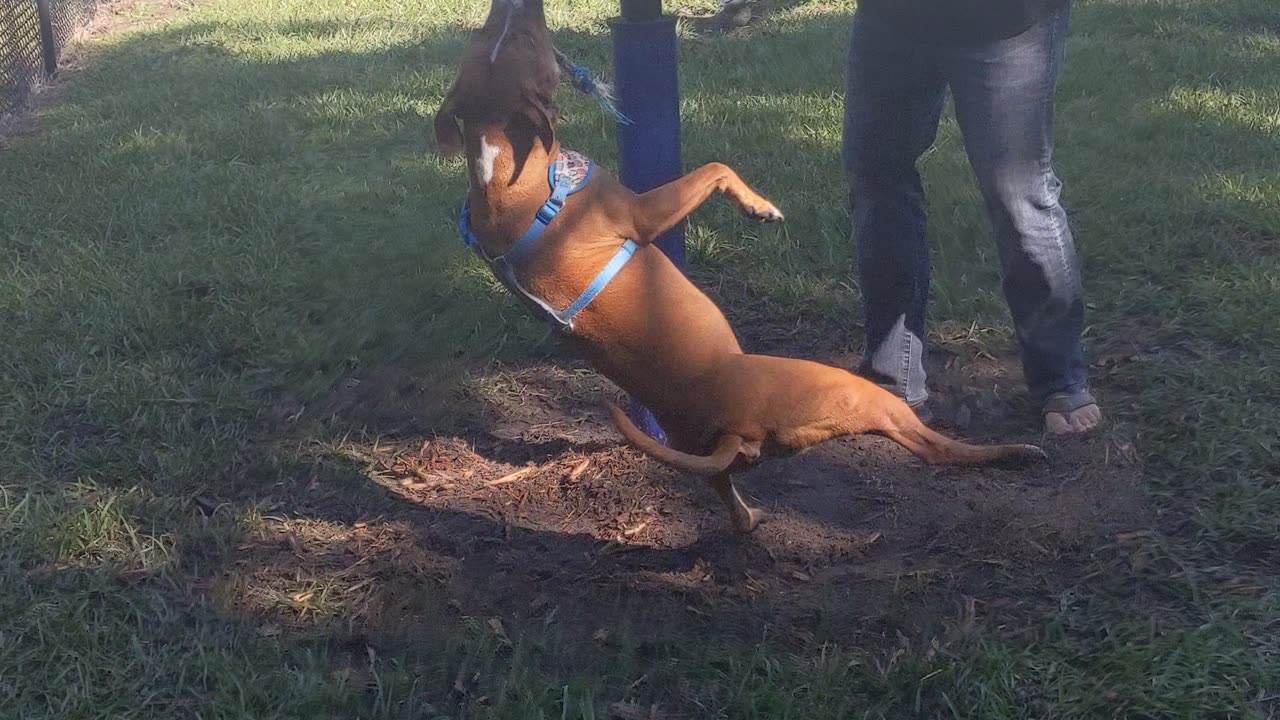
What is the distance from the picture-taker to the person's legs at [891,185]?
120 inches

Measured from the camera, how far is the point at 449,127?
2424 mm

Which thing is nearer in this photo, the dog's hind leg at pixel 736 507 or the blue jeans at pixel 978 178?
the dog's hind leg at pixel 736 507

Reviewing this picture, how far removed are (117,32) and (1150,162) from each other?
728 cm

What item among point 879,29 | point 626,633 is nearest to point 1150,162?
point 879,29

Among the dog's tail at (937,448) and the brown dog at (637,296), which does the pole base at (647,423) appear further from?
the dog's tail at (937,448)

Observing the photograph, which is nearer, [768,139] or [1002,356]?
[1002,356]

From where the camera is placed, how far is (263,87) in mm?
6840

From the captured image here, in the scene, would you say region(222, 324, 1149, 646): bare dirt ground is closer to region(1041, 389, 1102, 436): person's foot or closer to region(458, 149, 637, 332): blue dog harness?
region(1041, 389, 1102, 436): person's foot

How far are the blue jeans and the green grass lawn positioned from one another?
0.39m

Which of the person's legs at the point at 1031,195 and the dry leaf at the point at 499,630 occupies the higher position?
the person's legs at the point at 1031,195

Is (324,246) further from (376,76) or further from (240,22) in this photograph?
(240,22)

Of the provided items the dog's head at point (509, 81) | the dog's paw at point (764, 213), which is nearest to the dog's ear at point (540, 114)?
the dog's head at point (509, 81)

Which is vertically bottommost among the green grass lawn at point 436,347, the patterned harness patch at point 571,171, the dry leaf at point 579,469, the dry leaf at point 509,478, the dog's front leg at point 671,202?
the dry leaf at point 509,478

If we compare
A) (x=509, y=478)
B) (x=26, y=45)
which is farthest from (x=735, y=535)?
(x=26, y=45)
